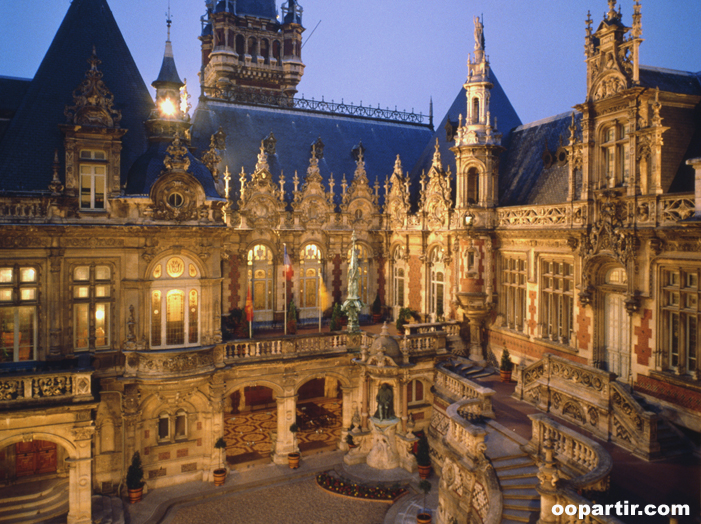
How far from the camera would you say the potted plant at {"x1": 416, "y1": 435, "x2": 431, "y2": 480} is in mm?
21766

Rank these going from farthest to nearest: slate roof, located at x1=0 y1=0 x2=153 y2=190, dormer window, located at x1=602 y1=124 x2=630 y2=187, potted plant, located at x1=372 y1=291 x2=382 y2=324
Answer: potted plant, located at x1=372 y1=291 x2=382 y2=324
slate roof, located at x1=0 y1=0 x2=153 y2=190
dormer window, located at x1=602 y1=124 x2=630 y2=187

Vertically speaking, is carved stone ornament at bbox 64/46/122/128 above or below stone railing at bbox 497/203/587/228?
above

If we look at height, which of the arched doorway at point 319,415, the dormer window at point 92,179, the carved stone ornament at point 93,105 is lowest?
the arched doorway at point 319,415

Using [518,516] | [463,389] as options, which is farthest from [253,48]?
[518,516]

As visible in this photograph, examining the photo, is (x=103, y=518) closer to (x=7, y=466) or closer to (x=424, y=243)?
(x=7, y=466)

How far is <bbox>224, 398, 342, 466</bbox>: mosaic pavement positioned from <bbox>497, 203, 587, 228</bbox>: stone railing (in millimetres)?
13738

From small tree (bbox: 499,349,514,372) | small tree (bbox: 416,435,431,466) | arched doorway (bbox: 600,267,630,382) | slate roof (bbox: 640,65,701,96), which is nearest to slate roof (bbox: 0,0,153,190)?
small tree (bbox: 416,435,431,466)

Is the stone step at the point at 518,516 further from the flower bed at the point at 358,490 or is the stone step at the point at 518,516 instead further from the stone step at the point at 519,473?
the flower bed at the point at 358,490

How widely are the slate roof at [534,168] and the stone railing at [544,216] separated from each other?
78cm

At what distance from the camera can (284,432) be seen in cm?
2459

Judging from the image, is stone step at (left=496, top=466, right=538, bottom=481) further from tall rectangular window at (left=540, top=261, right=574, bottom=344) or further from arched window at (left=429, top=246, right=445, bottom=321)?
arched window at (left=429, top=246, right=445, bottom=321)

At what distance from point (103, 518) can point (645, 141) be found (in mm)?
23632

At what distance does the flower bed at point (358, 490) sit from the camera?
21.0 metres

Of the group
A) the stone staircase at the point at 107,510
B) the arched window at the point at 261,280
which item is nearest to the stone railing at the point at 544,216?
the arched window at the point at 261,280
